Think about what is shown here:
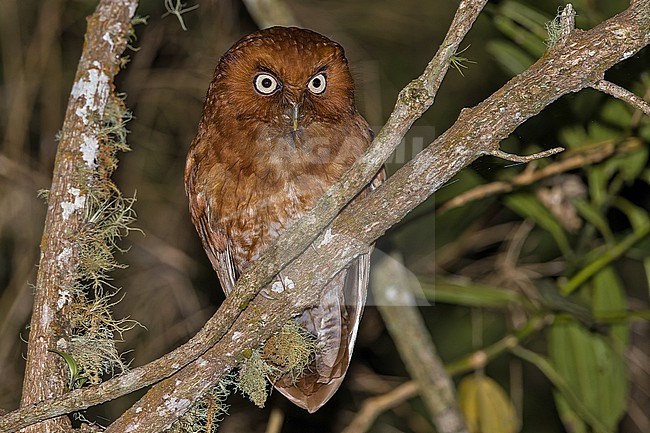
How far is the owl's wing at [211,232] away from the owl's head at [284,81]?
0.71 ft

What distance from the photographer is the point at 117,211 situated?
1818 mm

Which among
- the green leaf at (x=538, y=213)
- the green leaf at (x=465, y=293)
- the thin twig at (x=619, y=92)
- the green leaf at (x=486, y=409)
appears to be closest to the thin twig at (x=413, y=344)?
the green leaf at (x=465, y=293)

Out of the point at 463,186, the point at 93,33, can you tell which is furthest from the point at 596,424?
the point at 93,33

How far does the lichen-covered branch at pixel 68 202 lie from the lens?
163 centimetres

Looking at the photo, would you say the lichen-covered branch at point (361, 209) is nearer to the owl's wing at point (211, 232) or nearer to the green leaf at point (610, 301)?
the owl's wing at point (211, 232)

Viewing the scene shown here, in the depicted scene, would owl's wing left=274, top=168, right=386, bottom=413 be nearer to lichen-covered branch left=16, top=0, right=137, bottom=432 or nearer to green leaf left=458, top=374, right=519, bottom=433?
lichen-covered branch left=16, top=0, right=137, bottom=432

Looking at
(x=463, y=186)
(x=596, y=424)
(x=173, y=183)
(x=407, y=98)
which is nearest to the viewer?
(x=407, y=98)

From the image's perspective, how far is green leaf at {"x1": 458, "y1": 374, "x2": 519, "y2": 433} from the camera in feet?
8.94

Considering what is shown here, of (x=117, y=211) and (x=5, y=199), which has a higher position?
(x=5, y=199)

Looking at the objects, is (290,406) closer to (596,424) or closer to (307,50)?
(596,424)

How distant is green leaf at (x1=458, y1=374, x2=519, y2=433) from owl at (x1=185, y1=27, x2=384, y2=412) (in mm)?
829

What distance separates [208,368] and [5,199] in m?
1.81

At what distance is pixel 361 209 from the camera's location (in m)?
1.45

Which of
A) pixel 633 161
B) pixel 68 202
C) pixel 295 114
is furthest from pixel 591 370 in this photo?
pixel 68 202
